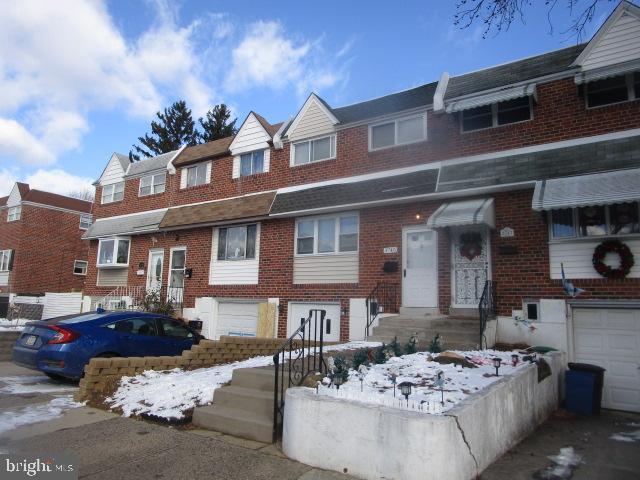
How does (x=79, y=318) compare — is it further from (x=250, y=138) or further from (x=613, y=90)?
(x=613, y=90)

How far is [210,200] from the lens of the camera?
690 inches

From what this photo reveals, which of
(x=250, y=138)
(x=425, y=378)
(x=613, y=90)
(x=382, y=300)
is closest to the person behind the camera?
(x=425, y=378)

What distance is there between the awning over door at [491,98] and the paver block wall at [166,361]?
7529 millimetres

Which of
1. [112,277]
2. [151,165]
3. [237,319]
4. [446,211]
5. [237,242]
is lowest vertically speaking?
[237,319]

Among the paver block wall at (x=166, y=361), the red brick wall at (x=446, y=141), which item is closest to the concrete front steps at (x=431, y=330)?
the paver block wall at (x=166, y=361)

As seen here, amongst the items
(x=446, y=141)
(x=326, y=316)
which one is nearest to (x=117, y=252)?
(x=326, y=316)

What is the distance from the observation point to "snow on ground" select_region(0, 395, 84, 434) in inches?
238

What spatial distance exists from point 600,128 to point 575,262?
3.19 meters

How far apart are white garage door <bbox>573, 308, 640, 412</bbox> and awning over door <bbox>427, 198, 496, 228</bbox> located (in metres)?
2.86

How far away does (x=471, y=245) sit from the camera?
37.4 ft

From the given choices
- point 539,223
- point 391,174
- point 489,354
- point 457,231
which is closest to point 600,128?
point 539,223

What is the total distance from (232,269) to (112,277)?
24.2ft

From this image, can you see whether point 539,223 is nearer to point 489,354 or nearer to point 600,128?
point 600,128

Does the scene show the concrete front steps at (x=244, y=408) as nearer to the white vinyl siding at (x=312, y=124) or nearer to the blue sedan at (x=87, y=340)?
the blue sedan at (x=87, y=340)
